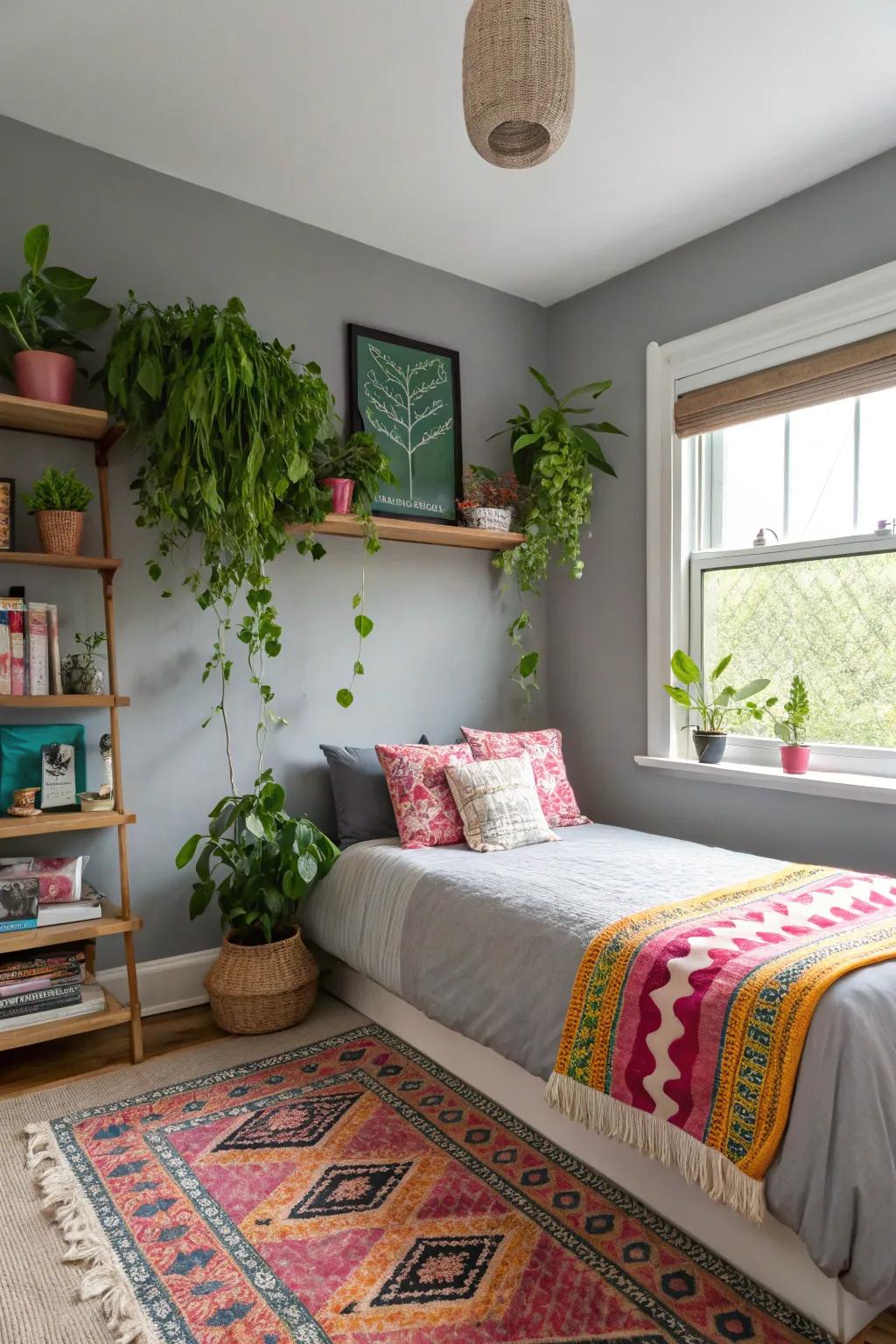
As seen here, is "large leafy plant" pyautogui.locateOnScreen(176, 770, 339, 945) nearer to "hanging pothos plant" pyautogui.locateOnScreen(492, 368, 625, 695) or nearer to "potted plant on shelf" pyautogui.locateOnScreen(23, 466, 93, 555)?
"potted plant on shelf" pyautogui.locateOnScreen(23, 466, 93, 555)

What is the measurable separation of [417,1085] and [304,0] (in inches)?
107

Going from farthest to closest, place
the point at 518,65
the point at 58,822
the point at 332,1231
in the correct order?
the point at 58,822 < the point at 332,1231 < the point at 518,65

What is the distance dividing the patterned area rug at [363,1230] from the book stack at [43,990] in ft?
1.03

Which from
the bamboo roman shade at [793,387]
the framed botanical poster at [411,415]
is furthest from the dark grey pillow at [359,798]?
the bamboo roman shade at [793,387]

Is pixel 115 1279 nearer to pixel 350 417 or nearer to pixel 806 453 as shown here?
pixel 350 417

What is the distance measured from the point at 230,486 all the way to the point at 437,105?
1.21 metres

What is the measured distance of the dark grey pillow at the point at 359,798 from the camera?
2.93 m

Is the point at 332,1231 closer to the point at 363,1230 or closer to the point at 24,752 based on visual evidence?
the point at 363,1230

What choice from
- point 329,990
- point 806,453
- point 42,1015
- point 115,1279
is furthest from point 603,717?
point 115,1279

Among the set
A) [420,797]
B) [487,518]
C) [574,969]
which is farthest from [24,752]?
[487,518]

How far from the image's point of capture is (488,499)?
3.39 m

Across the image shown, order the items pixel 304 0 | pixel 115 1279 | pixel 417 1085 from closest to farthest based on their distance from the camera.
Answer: pixel 115 1279 → pixel 304 0 → pixel 417 1085

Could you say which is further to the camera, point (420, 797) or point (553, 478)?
point (553, 478)

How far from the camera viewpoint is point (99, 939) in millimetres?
2652
